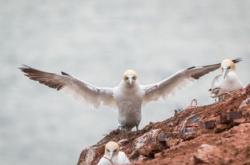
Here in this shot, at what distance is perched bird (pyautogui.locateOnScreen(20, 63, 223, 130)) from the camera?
83.3 feet

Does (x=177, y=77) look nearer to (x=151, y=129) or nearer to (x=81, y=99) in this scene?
(x=81, y=99)

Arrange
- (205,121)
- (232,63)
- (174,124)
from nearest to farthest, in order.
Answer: (205,121), (174,124), (232,63)

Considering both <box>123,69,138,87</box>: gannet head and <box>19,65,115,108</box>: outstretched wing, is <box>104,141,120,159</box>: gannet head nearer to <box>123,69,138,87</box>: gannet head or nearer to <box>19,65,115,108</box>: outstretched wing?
<box>123,69,138,87</box>: gannet head

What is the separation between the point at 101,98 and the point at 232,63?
4243 millimetres

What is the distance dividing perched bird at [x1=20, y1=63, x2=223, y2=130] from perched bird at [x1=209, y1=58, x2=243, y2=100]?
5.32 feet

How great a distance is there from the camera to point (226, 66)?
2517 centimetres

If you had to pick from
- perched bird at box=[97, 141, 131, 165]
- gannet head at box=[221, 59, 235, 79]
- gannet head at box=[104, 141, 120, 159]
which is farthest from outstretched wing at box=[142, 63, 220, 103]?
perched bird at box=[97, 141, 131, 165]

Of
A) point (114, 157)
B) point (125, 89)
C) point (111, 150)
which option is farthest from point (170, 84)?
point (114, 157)

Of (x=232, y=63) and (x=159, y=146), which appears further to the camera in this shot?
(x=232, y=63)

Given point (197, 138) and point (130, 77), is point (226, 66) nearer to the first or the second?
point (130, 77)

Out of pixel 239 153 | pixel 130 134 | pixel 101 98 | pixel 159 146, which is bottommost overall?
pixel 239 153

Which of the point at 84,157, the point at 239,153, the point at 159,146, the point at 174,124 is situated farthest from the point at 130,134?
the point at 239,153

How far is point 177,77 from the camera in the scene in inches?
1038

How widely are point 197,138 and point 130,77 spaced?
8.84 metres
